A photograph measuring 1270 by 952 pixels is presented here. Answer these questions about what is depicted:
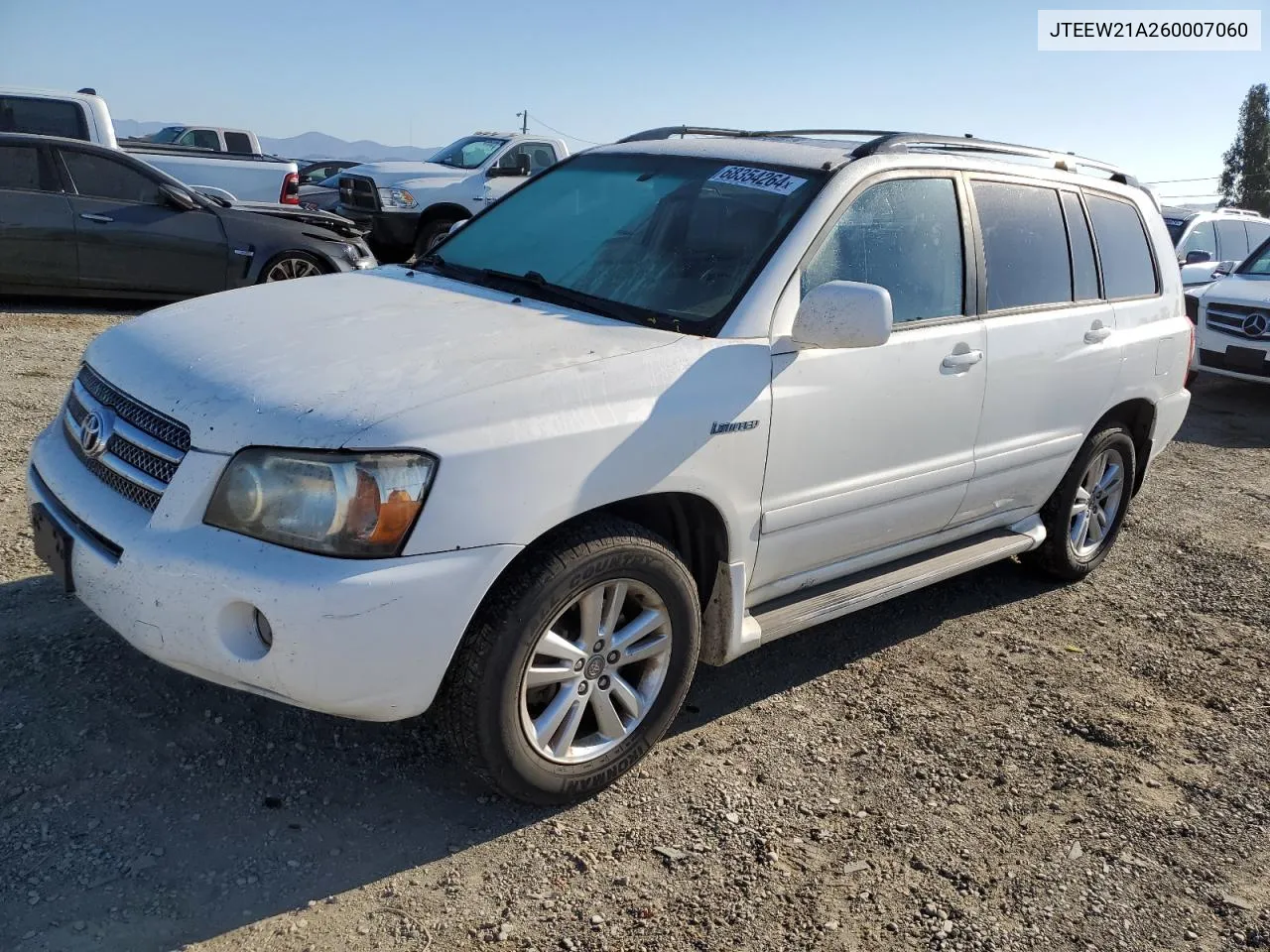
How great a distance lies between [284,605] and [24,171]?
27.4 feet

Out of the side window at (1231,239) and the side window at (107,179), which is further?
the side window at (1231,239)

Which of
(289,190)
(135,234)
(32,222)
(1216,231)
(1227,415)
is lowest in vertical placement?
(1227,415)

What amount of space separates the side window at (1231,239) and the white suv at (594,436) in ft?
35.5

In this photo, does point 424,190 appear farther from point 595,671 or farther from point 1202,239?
point 595,671

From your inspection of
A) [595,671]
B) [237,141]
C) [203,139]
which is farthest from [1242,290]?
[203,139]

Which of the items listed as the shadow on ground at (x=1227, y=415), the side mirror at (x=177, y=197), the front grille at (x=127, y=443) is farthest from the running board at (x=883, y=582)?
the side mirror at (x=177, y=197)

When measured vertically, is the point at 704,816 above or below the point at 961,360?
below

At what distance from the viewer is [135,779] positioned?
9.99 ft

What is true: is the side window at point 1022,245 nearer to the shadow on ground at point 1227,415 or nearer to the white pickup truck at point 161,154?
the shadow on ground at point 1227,415

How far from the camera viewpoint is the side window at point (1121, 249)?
488 cm

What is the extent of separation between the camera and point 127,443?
2967mm

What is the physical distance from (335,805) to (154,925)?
591 millimetres

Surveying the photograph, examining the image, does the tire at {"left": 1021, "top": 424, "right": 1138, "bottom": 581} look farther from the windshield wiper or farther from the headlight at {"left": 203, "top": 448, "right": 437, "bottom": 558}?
the headlight at {"left": 203, "top": 448, "right": 437, "bottom": 558}

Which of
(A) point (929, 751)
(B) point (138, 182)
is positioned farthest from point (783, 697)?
(B) point (138, 182)
